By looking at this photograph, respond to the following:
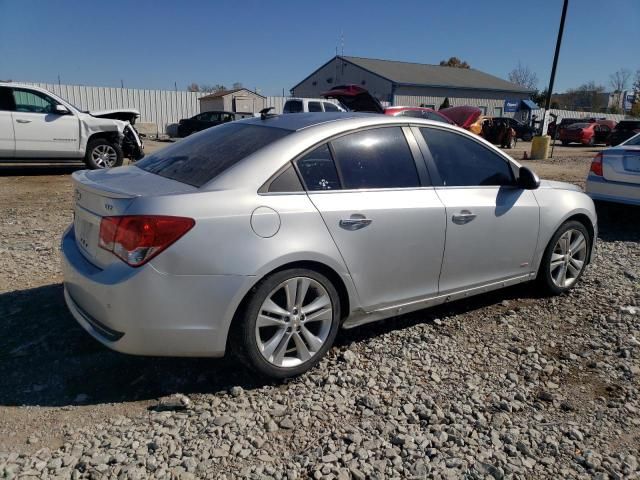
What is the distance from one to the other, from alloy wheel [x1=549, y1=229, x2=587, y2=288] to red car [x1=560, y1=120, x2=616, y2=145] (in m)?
28.4

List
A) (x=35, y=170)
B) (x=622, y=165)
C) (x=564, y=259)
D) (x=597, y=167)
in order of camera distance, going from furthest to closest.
Result: (x=35, y=170)
(x=597, y=167)
(x=622, y=165)
(x=564, y=259)

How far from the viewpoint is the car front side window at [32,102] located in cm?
1030

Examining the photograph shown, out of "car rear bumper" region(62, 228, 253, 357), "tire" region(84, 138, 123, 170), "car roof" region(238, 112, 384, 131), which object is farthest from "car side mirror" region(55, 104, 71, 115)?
"car rear bumper" region(62, 228, 253, 357)

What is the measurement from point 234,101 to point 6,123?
67.9 ft

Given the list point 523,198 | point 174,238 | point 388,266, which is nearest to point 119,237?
point 174,238

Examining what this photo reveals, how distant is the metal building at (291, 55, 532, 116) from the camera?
4175 cm

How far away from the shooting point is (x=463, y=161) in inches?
155

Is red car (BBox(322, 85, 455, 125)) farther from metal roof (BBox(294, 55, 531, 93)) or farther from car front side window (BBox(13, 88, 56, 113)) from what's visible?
metal roof (BBox(294, 55, 531, 93))

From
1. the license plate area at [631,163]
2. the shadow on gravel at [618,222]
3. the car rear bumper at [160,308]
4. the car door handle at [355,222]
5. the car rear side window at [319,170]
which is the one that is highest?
the car rear side window at [319,170]

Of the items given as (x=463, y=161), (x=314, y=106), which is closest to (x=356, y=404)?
(x=463, y=161)

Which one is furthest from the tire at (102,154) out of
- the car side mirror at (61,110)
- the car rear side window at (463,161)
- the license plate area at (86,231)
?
the car rear side window at (463,161)

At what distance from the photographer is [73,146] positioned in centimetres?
1083

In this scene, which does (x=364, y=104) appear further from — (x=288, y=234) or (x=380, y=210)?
(x=288, y=234)

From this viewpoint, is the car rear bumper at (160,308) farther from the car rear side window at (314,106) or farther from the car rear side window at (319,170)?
the car rear side window at (314,106)
